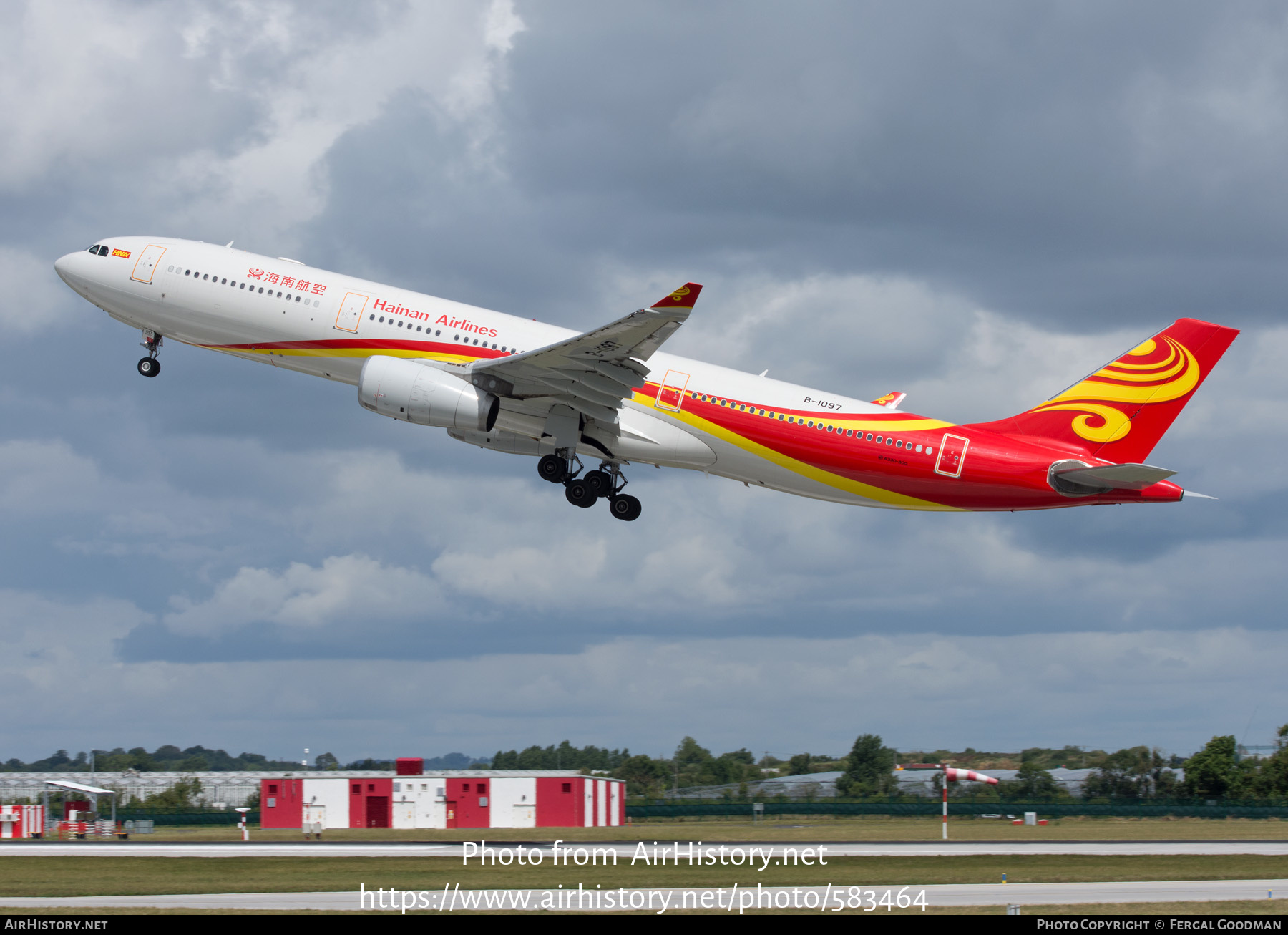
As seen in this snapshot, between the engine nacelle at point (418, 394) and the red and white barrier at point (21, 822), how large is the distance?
28770 millimetres

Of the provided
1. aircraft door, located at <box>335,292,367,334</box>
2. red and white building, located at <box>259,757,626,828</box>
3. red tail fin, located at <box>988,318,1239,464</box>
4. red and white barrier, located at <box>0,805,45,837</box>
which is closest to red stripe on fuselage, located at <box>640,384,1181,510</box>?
red tail fin, located at <box>988,318,1239,464</box>

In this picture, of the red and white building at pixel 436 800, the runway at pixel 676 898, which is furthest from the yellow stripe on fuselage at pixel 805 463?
the red and white building at pixel 436 800

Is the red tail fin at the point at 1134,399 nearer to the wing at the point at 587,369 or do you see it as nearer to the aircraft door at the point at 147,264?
the wing at the point at 587,369

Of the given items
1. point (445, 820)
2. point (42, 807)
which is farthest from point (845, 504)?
point (42, 807)

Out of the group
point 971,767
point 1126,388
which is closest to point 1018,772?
point 971,767

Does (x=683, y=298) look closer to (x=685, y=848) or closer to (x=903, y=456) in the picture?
(x=903, y=456)

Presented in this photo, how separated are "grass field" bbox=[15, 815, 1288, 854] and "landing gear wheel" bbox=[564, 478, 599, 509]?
15.3 m

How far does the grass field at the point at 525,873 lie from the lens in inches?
1256

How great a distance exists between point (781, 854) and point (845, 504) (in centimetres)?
1118

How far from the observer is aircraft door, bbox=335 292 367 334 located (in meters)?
42.0

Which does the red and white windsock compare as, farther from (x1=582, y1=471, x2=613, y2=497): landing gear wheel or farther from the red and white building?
(x1=582, y1=471, x2=613, y2=497): landing gear wheel

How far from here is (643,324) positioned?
36812mm

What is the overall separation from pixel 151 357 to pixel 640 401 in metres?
17.8
